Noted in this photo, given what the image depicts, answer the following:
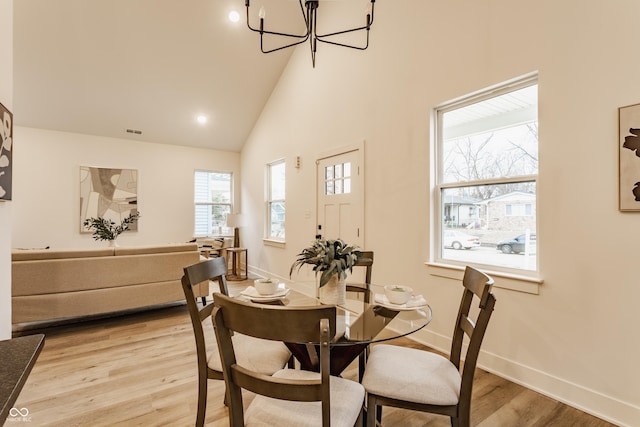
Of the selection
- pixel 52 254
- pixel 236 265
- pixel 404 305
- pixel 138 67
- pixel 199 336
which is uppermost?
pixel 138 67

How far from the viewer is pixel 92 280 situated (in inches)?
128

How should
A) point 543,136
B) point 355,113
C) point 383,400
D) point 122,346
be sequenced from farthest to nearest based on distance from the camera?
point 355,113, point 122,346, point 543,136, point 383,400

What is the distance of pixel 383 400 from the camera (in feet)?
4.48

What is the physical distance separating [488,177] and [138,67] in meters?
5.00

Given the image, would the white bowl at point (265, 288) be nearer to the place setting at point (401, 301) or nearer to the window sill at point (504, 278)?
the place setting at point (401, 301)

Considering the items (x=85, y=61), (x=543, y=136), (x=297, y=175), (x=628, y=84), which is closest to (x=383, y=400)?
(x=543, y=136)

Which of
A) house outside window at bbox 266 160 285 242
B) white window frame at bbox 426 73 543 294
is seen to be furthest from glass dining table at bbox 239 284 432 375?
house outside window at bbox 266 160 285 242

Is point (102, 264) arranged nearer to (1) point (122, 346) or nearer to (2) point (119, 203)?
(1) point (122, 346)

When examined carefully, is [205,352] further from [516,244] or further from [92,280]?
[92,280]

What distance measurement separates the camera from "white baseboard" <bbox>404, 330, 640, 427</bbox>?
181cm

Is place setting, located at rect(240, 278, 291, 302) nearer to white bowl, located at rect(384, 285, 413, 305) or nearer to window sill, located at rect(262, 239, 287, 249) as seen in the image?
white bowl, located at rect(384, 285, 413, 305)

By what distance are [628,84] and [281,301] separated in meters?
2.41

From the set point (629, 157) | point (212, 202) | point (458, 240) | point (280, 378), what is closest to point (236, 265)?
point (212, 202)

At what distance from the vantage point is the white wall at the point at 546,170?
185 centimetres
